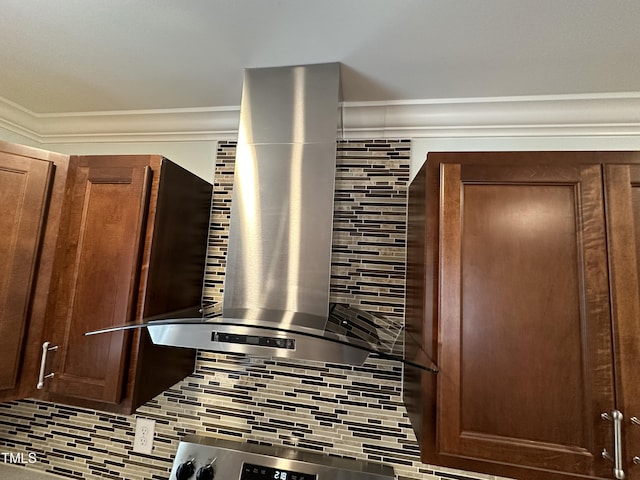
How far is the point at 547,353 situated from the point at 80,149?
2.21 m

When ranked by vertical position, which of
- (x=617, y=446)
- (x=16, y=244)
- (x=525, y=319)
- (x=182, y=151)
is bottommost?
(x=617, y=446)

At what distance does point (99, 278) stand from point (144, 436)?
73 cm

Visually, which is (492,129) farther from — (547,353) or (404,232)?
(547,353)

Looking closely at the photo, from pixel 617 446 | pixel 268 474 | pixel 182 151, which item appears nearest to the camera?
pixel 617 446

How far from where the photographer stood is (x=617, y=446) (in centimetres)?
77

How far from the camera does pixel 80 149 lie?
1651mm

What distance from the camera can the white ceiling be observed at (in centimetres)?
85

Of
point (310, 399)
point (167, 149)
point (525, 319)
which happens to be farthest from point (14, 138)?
point (525, 319)

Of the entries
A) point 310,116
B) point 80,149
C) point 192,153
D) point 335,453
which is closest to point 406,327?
point 335,453

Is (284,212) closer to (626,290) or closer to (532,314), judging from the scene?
(532,314)

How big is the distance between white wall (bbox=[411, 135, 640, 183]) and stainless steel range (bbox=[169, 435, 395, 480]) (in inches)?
45.3

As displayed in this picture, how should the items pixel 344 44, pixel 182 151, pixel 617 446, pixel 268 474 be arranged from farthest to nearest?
pixel 182 151 → pixel 268 474 → pixel 344 44 → pixel 617 446

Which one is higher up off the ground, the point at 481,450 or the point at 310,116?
the point at 310,116

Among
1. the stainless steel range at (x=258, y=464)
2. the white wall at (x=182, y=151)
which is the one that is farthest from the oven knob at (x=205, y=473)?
the white wall at (x=182, y=151)
